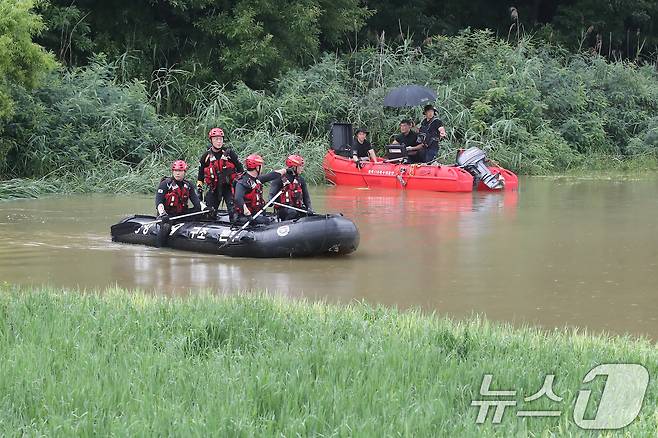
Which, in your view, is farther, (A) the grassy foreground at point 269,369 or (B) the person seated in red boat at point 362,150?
(B) the person seated in red boat at point 362,150

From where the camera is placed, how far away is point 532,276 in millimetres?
12789

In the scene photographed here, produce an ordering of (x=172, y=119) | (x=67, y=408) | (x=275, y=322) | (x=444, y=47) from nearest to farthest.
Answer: (x=67, y=408) < (x=275, y=322) < (x=172, y=119) < (x=444, y=47)

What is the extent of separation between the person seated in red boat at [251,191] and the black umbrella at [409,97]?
35.1 ft

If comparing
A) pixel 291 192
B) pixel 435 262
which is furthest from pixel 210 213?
pixel 435 262

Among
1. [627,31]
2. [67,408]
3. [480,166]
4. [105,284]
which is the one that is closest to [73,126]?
[480,166]

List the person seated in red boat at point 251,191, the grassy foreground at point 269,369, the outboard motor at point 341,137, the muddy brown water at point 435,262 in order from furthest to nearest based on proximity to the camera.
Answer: the outboard motor at point 341,137 → the person seated in red boat at point 251,191 → the muddy brown water at point 435,262 → the grassy foreground at point 269,369

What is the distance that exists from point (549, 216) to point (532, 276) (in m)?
6.13

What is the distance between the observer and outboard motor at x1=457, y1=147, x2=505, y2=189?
23.0 metres

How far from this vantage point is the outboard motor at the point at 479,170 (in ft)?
75.4

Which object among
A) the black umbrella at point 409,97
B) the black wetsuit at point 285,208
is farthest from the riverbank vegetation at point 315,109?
the black wetsuit at point 285,208

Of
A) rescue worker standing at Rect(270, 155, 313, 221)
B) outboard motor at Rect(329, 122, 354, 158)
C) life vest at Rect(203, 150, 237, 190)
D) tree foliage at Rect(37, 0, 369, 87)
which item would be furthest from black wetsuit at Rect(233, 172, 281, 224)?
tree foliage at Rect(37, 0, 369, 87)

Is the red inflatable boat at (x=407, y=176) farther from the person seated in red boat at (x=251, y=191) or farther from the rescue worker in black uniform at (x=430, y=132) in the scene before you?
the person seated in red boat at (x=251, y=191)

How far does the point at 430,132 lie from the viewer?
23.8 m

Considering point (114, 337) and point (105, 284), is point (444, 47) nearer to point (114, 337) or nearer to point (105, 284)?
point (105, 284)
